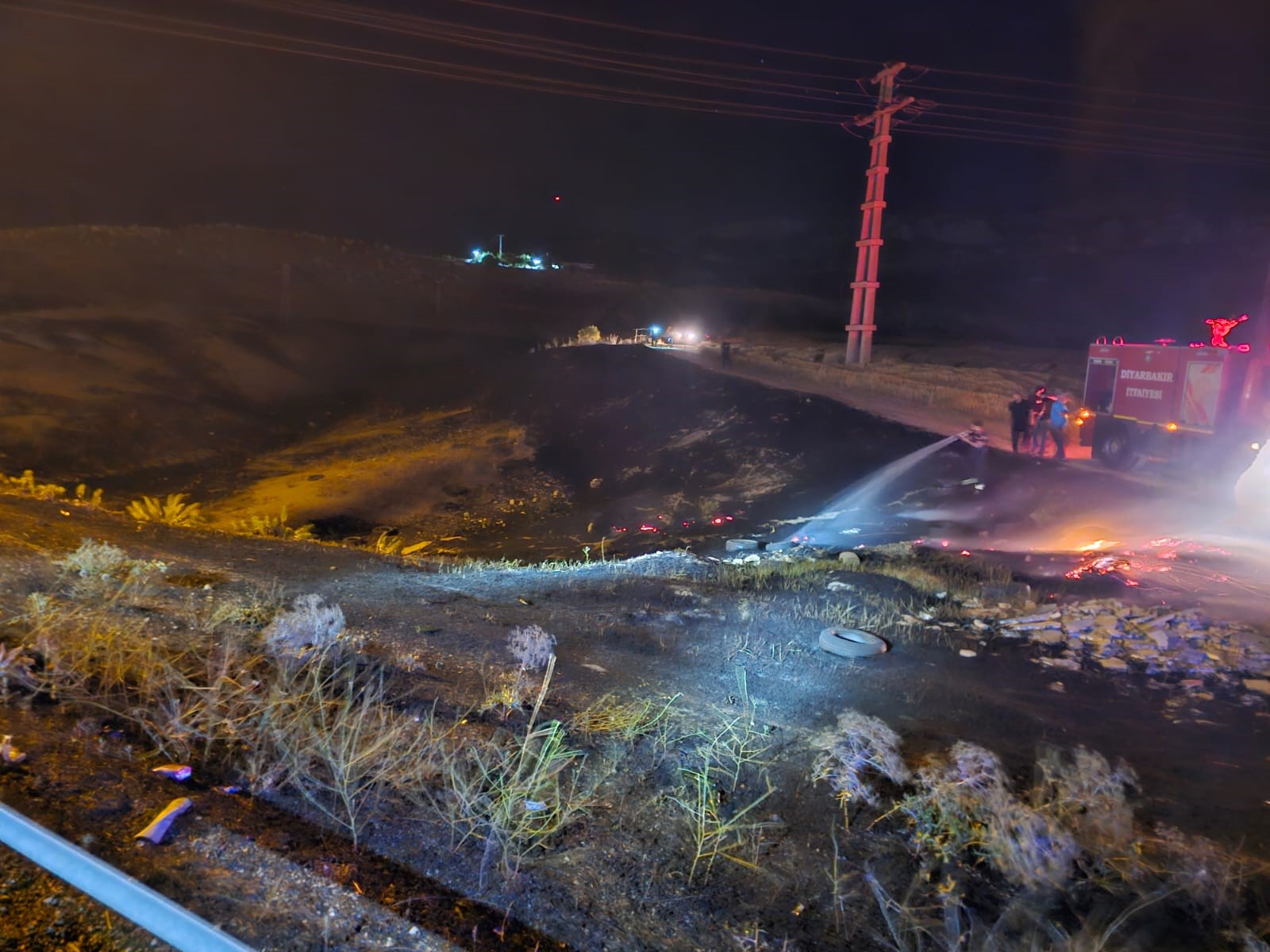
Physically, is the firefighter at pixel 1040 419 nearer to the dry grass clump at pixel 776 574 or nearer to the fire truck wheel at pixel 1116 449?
the fire truck wheel at pixel 1116 449

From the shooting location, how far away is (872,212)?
95.1 ft

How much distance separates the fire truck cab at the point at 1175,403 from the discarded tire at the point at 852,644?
1060cm

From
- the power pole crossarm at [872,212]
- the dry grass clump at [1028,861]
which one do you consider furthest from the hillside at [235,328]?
the dry grass clump at [1028,861]

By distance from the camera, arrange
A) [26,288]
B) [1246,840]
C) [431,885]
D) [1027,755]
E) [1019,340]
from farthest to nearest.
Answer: [1019,340]
[26,288]
[1027,755]
[1246,840]
[431,885]

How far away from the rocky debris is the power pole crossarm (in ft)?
67.0

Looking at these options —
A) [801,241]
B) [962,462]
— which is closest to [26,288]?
[962,462]

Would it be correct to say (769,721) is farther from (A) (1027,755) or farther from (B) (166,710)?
(B) (166,710)

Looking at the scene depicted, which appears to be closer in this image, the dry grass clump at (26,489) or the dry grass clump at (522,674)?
the dry grass clump at (522,674)

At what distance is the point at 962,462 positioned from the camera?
17.7 m

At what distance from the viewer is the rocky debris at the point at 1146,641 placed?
7406 mm

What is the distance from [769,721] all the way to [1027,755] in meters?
1.78

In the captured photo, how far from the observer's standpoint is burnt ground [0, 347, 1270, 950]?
133 inches

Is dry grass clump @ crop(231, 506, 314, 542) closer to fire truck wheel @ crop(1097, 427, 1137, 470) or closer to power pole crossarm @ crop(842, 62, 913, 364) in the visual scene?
fire truck wheel @ crop(1097, 427, 1137, 470)

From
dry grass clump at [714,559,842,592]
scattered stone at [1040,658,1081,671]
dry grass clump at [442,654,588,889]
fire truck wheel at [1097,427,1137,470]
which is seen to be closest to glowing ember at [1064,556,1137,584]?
dry grass clump at [714,559,842,592]
